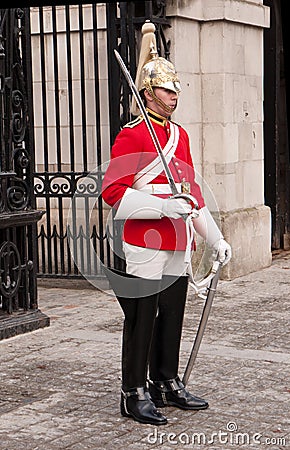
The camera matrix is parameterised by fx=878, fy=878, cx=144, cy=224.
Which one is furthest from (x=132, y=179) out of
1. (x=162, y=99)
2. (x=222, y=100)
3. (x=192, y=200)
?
(x=222, y=100)

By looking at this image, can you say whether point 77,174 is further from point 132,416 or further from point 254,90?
point 132,416

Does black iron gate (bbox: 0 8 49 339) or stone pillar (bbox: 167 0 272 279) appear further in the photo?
stone pillar (bbox: 167 0 272 279)

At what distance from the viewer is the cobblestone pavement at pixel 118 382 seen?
4527mm

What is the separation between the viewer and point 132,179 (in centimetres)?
469

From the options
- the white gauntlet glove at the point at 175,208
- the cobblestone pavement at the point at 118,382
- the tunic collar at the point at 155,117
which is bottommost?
the cobblestone pavement at the point at 118,382

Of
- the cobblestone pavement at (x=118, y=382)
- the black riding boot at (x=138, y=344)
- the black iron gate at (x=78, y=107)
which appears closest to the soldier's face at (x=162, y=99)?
the black riding boot at (x=138, y=344)

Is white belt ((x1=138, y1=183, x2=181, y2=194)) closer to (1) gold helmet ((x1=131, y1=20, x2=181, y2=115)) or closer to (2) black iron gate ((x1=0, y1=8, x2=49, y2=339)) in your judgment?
(1) gold helmet ((x1=131, y1=20, x2=181, y2=115))

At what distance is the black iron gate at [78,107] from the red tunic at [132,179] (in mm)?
4019

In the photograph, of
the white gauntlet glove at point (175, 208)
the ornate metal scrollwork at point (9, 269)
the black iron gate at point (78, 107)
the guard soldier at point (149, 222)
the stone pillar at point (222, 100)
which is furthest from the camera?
the stone pillar at point (222, 100)

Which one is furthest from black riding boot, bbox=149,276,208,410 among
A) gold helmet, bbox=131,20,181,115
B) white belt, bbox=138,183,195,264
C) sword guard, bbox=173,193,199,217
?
gold helmet, bbox=131,20,181,115

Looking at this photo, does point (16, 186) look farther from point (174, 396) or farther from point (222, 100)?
point (222, 100)

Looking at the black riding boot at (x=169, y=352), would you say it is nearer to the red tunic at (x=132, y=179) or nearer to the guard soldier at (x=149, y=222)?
the guard soldier at (x=149, y=222)

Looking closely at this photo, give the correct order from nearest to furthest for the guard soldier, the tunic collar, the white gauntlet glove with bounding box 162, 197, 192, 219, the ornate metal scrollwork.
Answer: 1. the white gauntlet glove with bounding box 162, 197, 192, 219
2. the guard soldier
3. the tunic collar
4. the ornate metal scrollwork

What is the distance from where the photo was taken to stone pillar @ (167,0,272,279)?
959 centimetres
